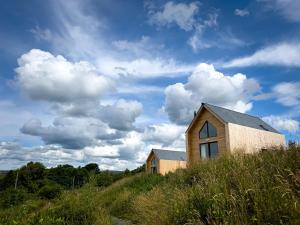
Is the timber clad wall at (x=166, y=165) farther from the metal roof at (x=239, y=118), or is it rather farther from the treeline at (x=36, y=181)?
the metal roof at (x=239, y=118)

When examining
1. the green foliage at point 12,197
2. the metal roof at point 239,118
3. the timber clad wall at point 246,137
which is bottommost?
the green foliage at point 12,197

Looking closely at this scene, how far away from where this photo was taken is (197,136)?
2506 cm

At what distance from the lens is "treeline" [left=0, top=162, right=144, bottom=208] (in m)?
28.7

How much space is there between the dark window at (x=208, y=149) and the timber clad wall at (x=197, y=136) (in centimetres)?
26

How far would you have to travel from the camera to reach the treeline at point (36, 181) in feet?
94.2

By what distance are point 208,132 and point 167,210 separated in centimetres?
1832

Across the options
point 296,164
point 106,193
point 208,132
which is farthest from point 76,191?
point 208,132

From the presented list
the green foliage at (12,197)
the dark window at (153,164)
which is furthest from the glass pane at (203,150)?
the dark window at (153,164)

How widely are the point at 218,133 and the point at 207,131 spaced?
124 centimetres

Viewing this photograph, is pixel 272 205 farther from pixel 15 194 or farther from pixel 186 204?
pixel 15 194

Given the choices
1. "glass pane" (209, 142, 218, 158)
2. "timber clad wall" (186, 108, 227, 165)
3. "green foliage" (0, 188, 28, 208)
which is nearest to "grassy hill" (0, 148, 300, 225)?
"timber clad wall" (186, 108, 227, 165)

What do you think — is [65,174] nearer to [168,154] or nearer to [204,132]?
[168,154]

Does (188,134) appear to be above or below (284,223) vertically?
above

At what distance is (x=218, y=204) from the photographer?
5199 mm
